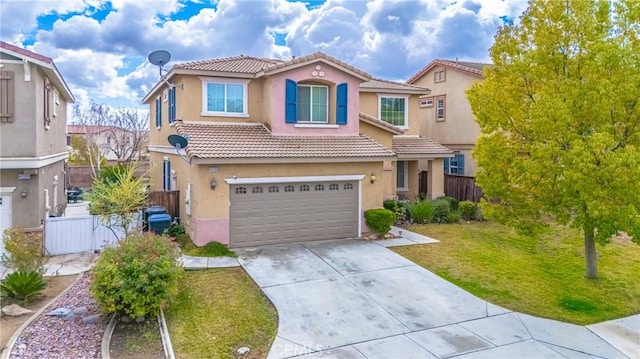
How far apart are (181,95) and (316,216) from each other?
6.81 meters

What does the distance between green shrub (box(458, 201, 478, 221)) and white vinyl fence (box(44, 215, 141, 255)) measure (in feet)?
48.2

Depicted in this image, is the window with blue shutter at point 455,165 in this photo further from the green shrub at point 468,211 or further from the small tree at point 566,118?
the small tree at point 566,118

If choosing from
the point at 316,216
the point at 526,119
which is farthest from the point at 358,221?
the point at 526,119

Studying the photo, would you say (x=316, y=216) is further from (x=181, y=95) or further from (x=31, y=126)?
(x=31, y=126)

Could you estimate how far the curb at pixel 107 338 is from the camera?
7281 mm

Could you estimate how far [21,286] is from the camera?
9.68 meters

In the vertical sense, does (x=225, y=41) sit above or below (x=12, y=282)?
above

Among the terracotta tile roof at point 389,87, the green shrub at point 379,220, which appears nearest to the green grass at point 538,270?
the green shrub at point 379,220

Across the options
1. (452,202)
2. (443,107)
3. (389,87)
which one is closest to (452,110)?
(443,107)

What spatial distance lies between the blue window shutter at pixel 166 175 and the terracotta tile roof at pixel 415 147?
10.7 metres

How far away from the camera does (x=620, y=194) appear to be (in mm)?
9258

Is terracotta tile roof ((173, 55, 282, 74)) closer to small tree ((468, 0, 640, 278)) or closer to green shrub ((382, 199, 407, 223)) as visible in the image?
green shrub ((382, 199, 407, 223))

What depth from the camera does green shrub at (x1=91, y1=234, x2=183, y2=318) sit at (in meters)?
8.20

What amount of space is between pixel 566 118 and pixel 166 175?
1673cm
